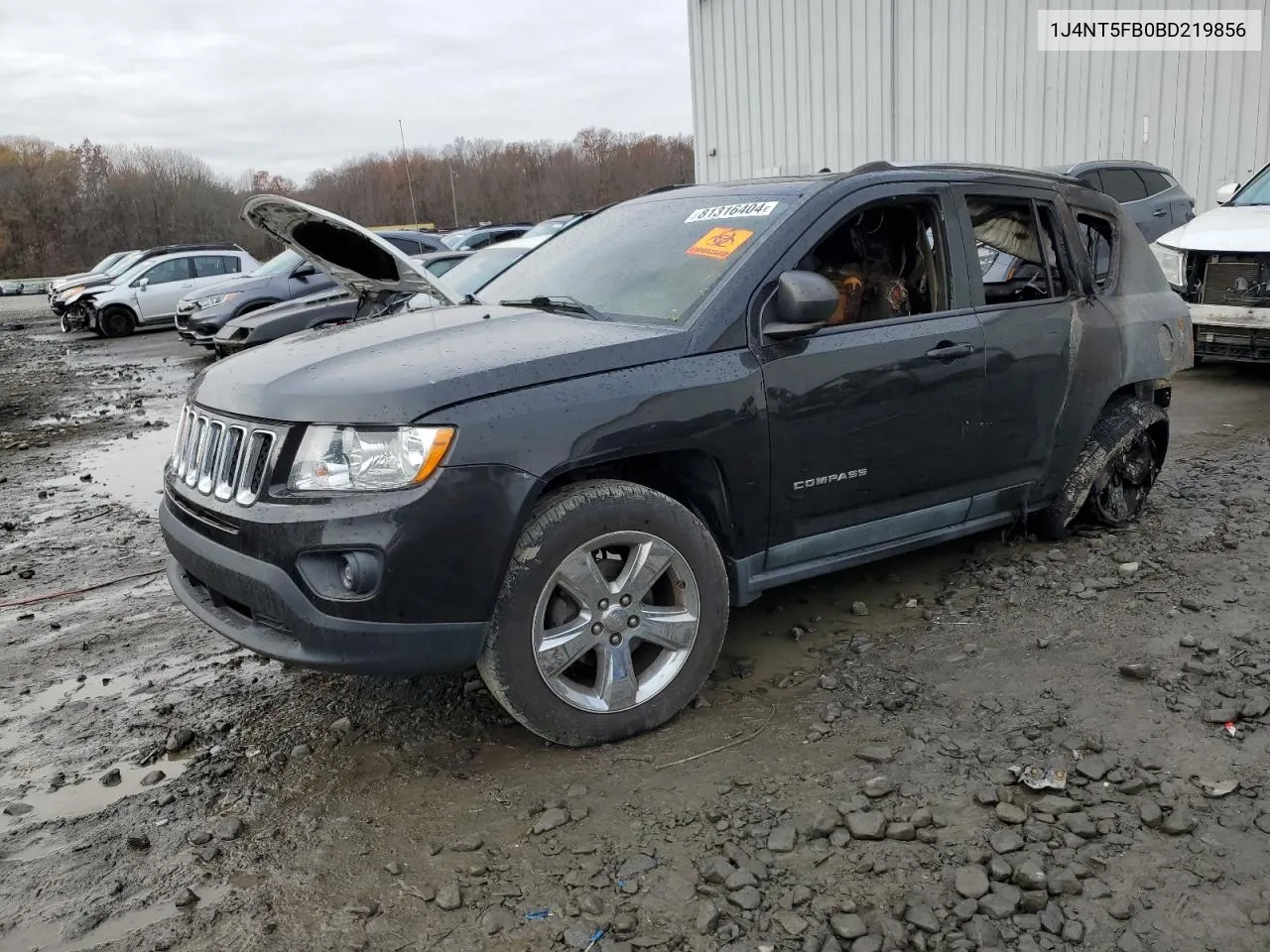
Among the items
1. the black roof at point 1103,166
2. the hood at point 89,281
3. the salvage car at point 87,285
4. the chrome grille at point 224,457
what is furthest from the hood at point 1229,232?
the hood at point 89,281

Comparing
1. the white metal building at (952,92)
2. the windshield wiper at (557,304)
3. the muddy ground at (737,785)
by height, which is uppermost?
the white metal building at (952,92)

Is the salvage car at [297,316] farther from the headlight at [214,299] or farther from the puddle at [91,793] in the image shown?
the puddle at [91,793]

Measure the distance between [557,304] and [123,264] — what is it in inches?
943

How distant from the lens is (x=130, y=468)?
25.1ft

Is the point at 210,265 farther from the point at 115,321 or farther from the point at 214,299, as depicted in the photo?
the point at 214,299

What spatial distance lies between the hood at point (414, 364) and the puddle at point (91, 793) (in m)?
1.16

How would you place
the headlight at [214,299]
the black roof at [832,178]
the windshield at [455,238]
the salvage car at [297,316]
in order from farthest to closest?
the windshield at [455,238] < the headlight at [214,299] < the salvage car at [297,316] < the black roof at [832,178]

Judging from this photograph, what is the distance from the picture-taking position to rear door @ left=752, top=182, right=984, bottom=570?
3.48 m

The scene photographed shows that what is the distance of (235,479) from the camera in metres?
3.01

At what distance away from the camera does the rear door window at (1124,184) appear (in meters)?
12.1

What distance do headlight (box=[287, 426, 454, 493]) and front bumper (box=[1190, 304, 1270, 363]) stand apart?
24.1ft

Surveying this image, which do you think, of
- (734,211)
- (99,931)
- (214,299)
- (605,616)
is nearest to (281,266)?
(214,299)

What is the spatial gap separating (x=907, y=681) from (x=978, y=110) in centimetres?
1578

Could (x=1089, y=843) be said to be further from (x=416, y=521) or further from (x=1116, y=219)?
(x=1116, y=219)
